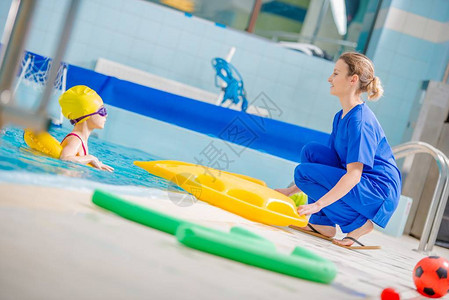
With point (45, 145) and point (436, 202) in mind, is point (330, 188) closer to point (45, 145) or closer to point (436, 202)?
point (436, 202)

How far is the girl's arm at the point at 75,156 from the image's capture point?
277 centimetres

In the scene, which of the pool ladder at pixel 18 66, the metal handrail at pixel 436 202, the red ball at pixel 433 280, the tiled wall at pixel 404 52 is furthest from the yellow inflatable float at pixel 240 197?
the tiled wall at pixel 404 52

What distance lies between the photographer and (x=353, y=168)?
2773 millimetres

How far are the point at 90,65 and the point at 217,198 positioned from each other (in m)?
4.34

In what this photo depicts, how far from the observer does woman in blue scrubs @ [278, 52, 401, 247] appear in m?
2.80

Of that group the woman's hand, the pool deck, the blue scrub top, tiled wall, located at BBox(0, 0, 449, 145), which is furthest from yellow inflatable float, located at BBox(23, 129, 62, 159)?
tiled wall, located at BBox(0, 0, 449, 145)

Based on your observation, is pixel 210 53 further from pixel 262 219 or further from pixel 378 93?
pixel 262 219

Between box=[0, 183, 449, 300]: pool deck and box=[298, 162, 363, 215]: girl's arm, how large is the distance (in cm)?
82

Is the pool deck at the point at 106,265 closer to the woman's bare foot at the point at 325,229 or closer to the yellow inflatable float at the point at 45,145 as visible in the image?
the yellow inflatable float at the point at 45,145

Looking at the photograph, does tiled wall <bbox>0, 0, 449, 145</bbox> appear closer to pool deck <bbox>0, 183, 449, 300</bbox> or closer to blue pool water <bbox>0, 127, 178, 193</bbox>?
blue pool water <bbox>0, 127, 178, 193</bbox>

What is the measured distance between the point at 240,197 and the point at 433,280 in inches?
47.7

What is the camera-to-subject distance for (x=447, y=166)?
12.1 ft

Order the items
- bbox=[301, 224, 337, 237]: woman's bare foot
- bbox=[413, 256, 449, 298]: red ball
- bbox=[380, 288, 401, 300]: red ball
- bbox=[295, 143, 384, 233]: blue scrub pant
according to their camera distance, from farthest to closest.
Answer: bbox=[301, 224, 337, 237]: woman's bare foot → bbox=[295, 143, 384, 233]: blue scrub pant → bbox=[413, 256, 449, 298]: red ball → bbox=[380, 288, 401, 300]: red ball

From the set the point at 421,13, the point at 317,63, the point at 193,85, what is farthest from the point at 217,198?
the point at 421,13
